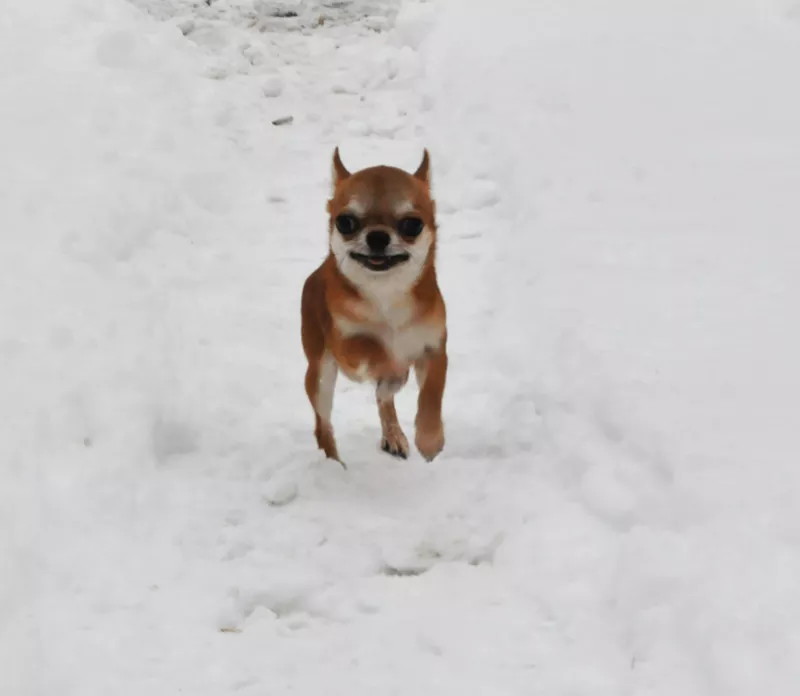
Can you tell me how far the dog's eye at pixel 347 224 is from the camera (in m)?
3.04

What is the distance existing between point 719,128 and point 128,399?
4212 mm

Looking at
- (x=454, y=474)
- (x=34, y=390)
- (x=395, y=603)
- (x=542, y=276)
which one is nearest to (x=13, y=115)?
(x=34, y=390)

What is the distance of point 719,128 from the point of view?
A: 5574mm

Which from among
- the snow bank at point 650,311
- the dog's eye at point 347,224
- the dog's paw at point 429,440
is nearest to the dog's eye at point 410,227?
the dog's eye at point 347,224

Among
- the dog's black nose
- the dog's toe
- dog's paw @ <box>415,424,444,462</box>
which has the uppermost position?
the dog's black nose

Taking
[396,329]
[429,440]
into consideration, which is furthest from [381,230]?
[429,440]

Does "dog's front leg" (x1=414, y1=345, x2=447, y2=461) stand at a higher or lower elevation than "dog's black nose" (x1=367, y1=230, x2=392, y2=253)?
lower

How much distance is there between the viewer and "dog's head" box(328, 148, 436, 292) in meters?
3.01

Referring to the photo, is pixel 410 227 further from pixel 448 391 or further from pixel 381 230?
pixel 448 391

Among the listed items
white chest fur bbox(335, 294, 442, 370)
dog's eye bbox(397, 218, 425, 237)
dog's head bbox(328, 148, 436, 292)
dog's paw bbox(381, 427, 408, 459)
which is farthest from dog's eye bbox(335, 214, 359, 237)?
dog's paw bbox(381, 427, 408, 459)

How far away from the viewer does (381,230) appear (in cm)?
Result: 299

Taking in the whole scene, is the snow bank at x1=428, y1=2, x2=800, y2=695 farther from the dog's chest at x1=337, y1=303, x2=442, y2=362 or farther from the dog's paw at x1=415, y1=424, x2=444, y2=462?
the dog's chest at x1=337, y1=303, x2=442, y2=362

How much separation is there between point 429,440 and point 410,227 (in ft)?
3.08

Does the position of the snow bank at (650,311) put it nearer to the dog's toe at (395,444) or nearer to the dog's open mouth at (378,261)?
the dog's toe at (395,444)
